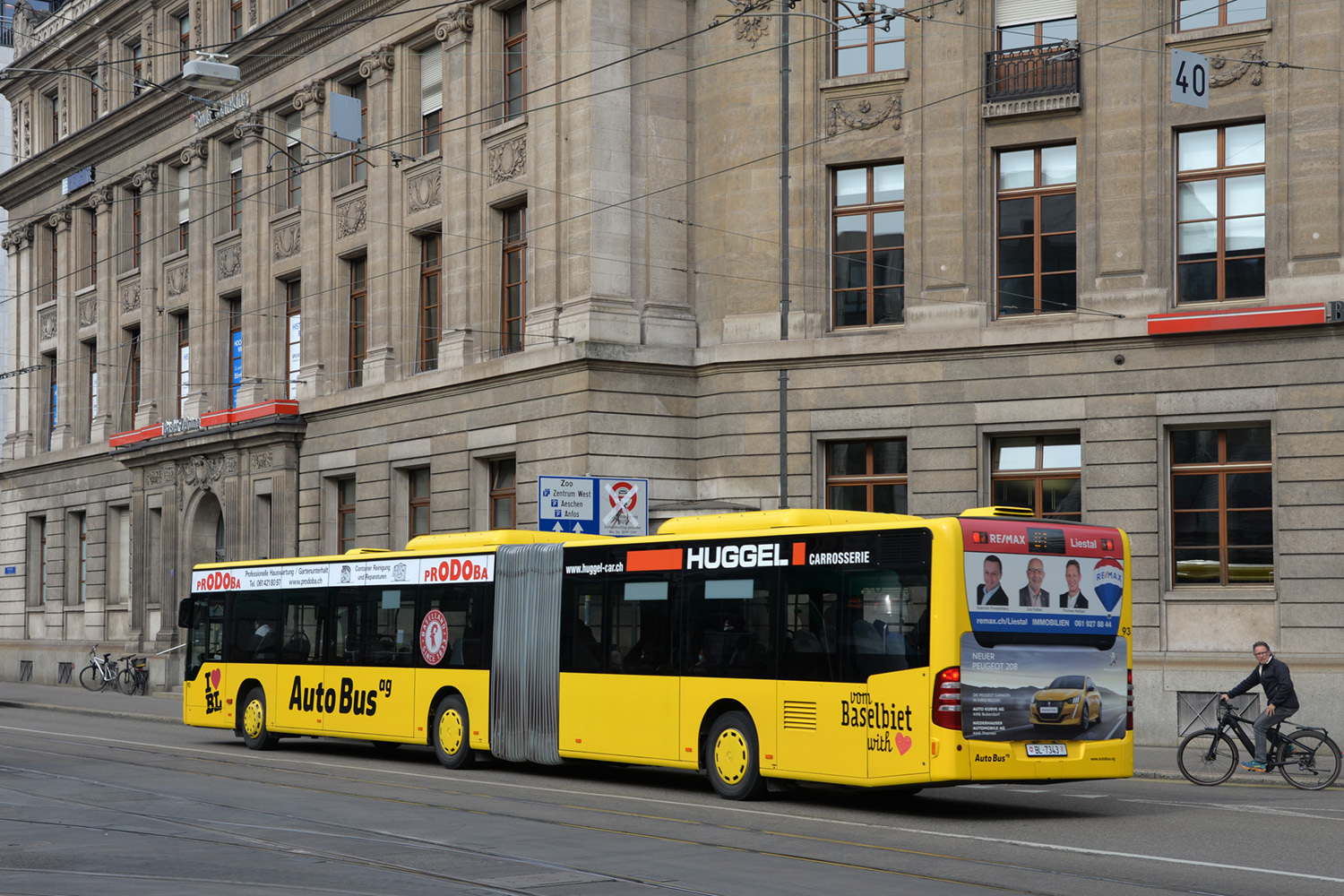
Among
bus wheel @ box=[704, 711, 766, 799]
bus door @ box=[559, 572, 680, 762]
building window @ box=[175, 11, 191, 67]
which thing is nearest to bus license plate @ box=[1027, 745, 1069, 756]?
bus wheel @ box=[704, 711, 766, 799]

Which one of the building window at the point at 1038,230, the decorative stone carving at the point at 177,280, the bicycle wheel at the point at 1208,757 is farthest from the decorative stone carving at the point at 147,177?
the bicycle wheel at the point at 1208,757

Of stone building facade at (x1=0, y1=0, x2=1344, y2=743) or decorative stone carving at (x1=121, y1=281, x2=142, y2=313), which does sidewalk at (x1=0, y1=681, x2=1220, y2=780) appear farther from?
decorative stone carving at (x1=121, y1=281, x2=142, y2=313)

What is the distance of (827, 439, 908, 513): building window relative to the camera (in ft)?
90.2

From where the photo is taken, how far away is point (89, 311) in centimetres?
4850

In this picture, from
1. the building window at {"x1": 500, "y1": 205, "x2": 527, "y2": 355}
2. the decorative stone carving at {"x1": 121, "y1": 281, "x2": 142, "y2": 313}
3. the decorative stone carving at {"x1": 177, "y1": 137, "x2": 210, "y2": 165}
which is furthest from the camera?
the decorative stone carving at {"x1": 121, "y1": 281, "x2": 142, "y2": 313}

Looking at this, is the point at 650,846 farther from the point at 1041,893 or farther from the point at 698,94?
the point at 698,94

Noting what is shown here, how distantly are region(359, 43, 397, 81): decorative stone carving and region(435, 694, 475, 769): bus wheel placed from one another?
17.6m

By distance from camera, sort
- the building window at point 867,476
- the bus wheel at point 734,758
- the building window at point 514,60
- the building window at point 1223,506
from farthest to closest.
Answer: the building window at point 514,60
the building window at point 867,476
the building window at point 1223,506
the bus wheel at point 734,758

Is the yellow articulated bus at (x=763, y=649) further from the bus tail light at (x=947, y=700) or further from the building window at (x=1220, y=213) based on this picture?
the building window at (x=1220, y=213)

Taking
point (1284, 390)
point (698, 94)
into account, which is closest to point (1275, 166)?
point (1284, 390)

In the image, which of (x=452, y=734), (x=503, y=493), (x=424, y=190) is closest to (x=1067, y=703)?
(x=452, y=734)

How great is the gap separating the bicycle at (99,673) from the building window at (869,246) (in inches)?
919

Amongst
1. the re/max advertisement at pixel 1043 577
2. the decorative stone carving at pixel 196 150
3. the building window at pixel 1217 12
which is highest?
the decorative stone carving at pixel 196 150

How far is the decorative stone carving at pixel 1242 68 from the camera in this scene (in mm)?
24797
